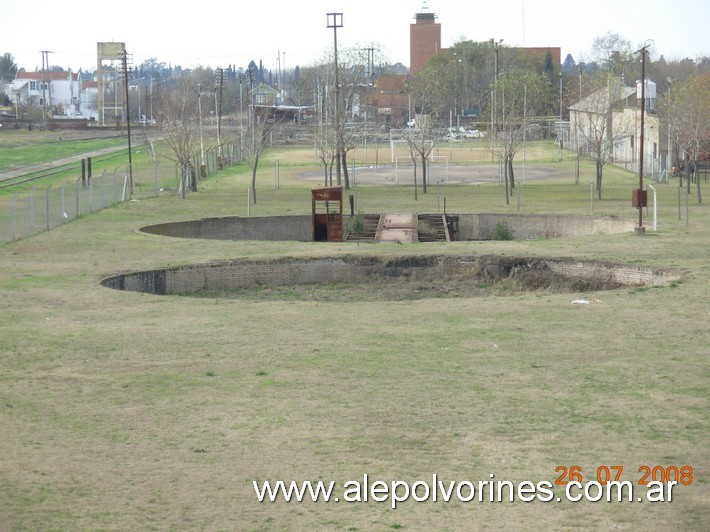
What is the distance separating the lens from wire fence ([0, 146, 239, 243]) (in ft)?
123

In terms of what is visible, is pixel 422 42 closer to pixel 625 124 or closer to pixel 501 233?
pixel 625 124

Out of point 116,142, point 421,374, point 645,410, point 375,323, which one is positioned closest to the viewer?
point 645,410

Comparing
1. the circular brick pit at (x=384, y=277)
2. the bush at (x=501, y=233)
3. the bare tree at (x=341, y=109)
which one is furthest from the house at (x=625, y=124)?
the circular brick pit at (x=384, y=277)

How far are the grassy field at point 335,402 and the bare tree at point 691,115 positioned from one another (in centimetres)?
2926

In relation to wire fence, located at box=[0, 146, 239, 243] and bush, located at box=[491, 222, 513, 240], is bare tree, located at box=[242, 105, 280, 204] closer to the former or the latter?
wire fence, located at box=[0, 146, 239, 243]

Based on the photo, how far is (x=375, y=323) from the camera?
2152 cm

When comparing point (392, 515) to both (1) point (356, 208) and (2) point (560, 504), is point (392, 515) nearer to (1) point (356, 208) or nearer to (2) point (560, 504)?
(2) point (560, 504)

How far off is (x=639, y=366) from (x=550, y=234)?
2422 centimetres

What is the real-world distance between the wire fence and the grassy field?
9935mm

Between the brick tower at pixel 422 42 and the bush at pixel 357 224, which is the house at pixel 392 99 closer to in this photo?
the brick tower at pixel 422 42

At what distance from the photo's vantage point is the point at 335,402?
15.3m

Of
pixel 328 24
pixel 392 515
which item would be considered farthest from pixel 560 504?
pixel 328 24

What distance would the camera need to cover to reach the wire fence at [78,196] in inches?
1482
